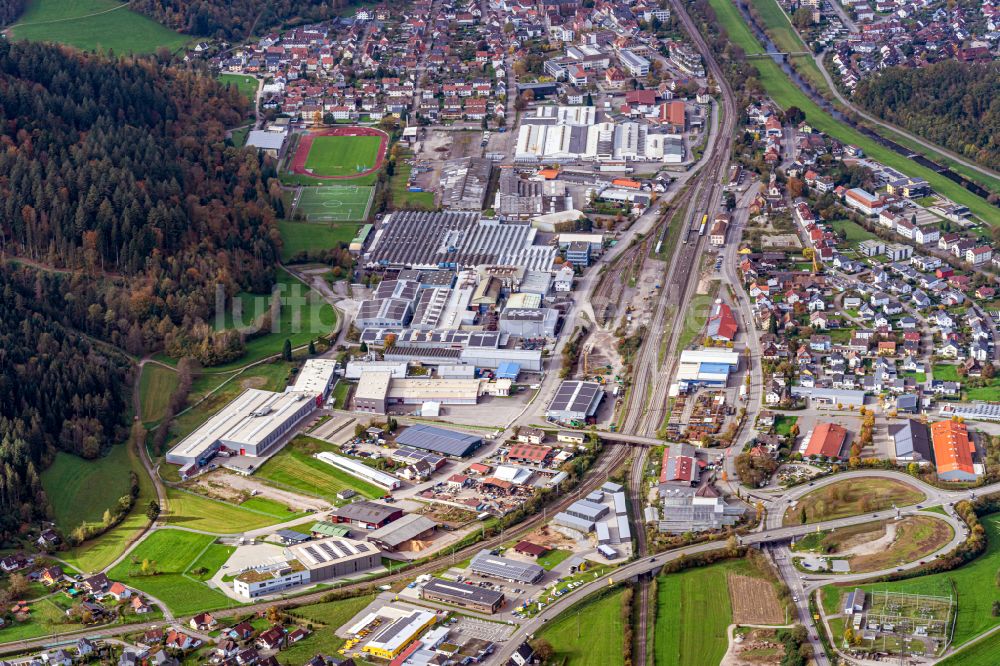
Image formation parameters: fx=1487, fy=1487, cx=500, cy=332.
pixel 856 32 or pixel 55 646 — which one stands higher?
pixel 856 32

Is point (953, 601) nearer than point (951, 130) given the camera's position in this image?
Yes

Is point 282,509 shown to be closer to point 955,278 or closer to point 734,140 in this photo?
point 955,278

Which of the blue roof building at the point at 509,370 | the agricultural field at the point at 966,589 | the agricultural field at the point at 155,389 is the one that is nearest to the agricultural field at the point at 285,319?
the agricultural field at the point at 155,389

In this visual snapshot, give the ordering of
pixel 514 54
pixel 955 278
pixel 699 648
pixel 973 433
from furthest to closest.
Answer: pixel 514 54 → pixel 955 278 → pixel 973 433 → pixel 699 648

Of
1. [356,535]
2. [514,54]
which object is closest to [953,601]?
[356,535]

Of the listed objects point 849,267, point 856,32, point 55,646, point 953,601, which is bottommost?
point 55,646

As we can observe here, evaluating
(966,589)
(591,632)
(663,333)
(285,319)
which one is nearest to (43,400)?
(285,319)
